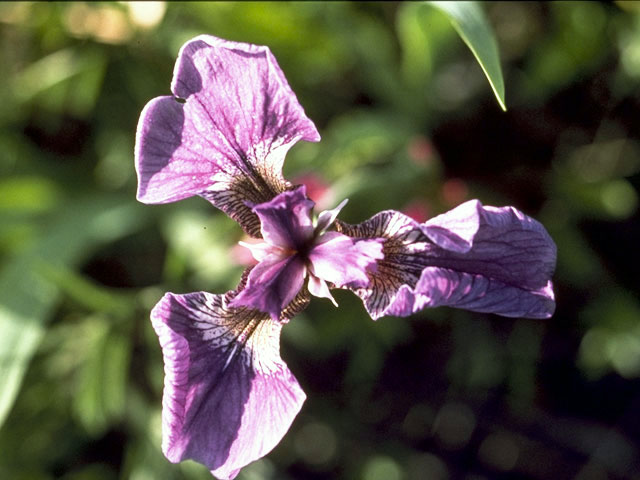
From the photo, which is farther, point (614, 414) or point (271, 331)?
point (614, 414)

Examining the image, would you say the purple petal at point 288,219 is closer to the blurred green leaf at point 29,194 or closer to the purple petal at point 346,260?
the purple petal at point 346,260

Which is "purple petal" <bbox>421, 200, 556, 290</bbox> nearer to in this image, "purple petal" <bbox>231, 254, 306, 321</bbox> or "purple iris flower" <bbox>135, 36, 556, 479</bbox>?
"purple iris flower" <bbox>135, 36, 556, 479</bbox>

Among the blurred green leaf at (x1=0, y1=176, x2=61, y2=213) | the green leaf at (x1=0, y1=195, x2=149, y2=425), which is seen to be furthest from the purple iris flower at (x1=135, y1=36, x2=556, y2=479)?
the blurred green leaf at (x1=0, y1=176, x2=61, y2=213)

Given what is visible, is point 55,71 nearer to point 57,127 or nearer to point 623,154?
point 57,127

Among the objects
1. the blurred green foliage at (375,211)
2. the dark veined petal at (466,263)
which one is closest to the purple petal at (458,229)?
the dark veined petal at (466,263)

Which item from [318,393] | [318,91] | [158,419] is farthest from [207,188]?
[318,393]
